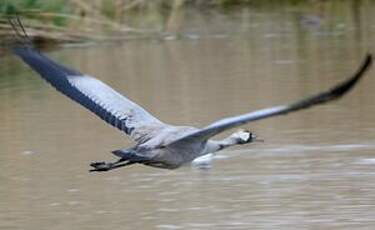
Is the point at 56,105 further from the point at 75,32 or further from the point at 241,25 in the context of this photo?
the point at 241,25

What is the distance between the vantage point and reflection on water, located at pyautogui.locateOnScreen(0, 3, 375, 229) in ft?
27.2

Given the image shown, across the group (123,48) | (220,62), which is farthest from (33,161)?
(123,48)

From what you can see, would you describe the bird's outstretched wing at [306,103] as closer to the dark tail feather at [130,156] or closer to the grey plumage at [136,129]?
the grey plumage at [136,129]

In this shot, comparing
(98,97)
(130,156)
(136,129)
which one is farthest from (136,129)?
(130,156)

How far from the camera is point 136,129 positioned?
8250 millimetres

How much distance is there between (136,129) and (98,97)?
407mm

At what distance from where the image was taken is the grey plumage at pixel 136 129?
7840 mm

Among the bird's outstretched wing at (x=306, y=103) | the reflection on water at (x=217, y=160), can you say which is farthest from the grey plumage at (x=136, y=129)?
the reflection on water at (x=217, y=160)

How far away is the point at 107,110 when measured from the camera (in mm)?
8430

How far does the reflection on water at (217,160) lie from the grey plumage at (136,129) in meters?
0.40

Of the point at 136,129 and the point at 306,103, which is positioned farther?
the point at 136,129

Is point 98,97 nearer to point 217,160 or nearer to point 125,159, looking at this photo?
point 125,159

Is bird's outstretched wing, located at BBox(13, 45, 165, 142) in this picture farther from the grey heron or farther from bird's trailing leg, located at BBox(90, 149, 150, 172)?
bird's trailing leg, located at BBox(90, 149, 150, 172)

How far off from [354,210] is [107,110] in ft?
5.24
